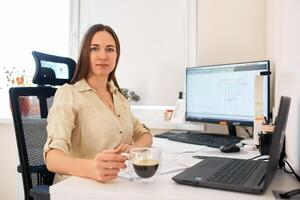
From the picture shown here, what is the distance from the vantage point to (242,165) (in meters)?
1.12

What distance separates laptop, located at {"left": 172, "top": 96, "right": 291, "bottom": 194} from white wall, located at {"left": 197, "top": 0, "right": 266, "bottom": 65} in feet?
4.06

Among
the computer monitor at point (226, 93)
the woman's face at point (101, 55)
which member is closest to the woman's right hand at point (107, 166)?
the woman's face at point (101, 55)

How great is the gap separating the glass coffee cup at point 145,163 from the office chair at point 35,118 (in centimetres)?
58

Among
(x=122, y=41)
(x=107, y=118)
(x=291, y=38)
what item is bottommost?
(x=107, y=118)

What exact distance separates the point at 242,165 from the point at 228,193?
0.94ft

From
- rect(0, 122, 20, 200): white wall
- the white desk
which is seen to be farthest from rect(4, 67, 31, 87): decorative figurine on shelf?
the white desk

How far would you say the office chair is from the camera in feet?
5.00

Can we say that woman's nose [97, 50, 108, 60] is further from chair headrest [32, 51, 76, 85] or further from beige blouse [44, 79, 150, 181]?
chair headrest [32, 51, 76, 85]

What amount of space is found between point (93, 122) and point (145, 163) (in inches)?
20.2

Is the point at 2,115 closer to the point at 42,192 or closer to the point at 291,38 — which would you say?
the point at 42,192

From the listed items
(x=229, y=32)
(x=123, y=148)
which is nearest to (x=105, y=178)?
(x=123, y=148)

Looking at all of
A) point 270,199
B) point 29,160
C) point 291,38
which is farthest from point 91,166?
point 291,38

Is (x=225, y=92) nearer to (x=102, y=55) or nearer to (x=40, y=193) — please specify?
(x=102, y=55)

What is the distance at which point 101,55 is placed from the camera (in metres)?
1.57
